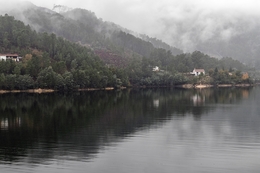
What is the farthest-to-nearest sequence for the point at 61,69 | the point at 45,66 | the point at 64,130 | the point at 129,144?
the point at 61,69
the point at 45,66
the point at 64,130
the point at 129,144

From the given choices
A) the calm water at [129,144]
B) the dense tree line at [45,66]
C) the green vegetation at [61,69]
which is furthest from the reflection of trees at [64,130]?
the green vegetation at [61,69]

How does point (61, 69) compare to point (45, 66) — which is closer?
point (45, 66)

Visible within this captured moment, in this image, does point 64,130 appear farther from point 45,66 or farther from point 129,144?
point 45,66

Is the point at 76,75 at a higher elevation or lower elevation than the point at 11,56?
→ lower

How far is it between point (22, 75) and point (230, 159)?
77.1 m

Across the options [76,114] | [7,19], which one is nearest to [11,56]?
[7,19]

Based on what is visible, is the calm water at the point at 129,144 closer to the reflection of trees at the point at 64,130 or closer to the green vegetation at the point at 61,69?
the reflection of trees at the point at 64,130

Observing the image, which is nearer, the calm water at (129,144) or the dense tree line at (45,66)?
the calm water at (129,144)

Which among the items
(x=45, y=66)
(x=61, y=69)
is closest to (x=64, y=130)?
(x=45, y=66)

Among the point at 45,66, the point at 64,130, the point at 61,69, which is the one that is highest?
the point at 45,66

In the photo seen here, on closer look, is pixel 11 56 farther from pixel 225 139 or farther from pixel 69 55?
pixel 225 139

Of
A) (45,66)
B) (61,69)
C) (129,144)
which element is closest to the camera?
(129,144)

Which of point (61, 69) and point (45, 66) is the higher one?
point (45, 66)

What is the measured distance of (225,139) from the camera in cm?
2691
